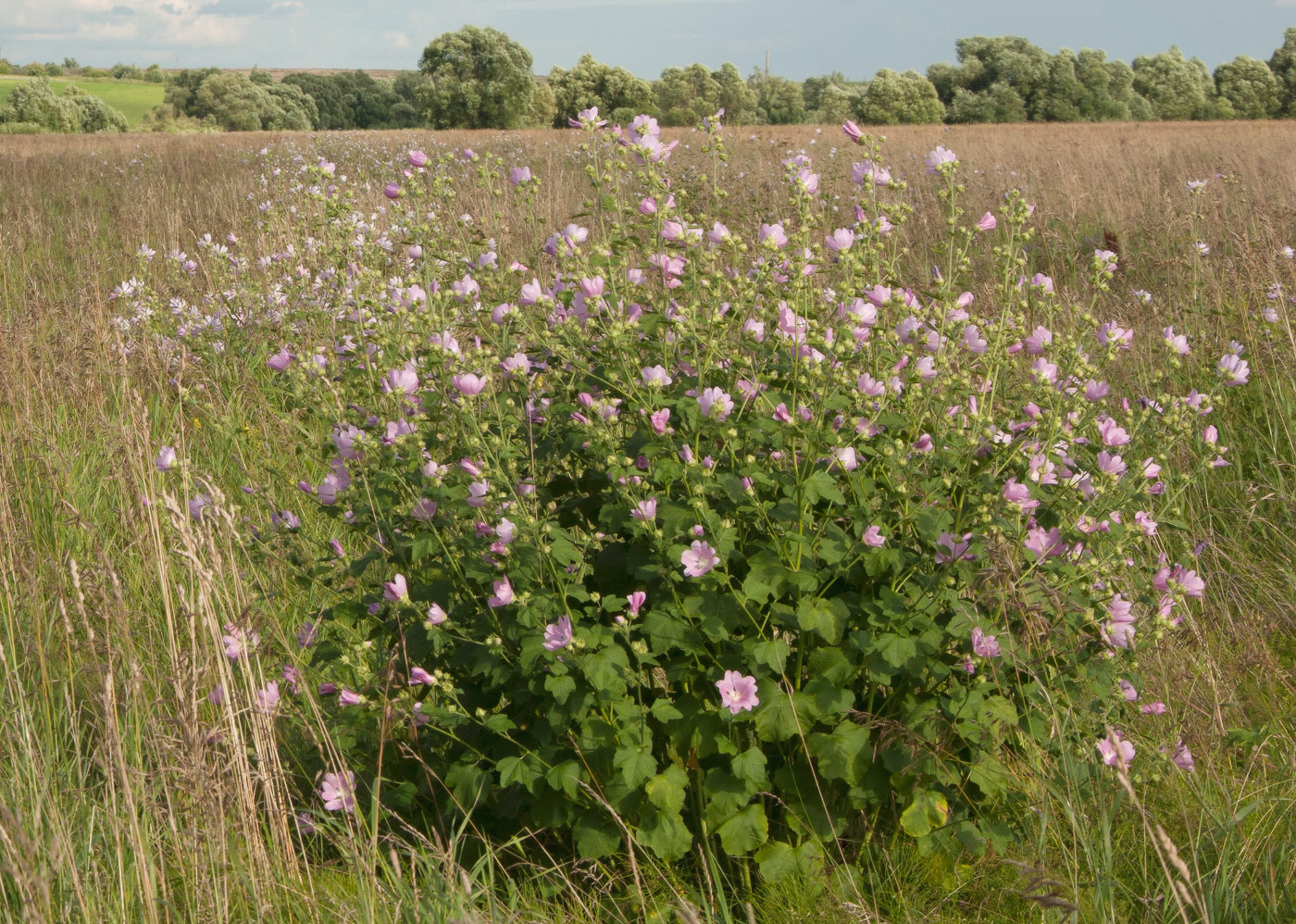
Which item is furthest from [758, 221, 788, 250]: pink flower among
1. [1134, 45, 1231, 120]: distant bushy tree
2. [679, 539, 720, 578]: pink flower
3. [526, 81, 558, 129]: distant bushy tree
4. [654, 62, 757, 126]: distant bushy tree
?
[526, 81, 558, 129]: distant bushy tree

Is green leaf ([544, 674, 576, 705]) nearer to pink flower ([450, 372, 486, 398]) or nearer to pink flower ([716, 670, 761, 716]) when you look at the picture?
pink flower ([716, 670, 761, 716])

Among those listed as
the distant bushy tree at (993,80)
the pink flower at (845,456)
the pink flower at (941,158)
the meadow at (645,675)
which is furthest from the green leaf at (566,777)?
the distant bushy tree at (993,80)

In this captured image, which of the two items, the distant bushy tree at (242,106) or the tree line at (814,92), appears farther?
the distant bushy tree at (242,106)

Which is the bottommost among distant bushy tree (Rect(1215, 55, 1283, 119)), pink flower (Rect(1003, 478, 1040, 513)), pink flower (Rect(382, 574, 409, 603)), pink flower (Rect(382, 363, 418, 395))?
pink flower (Rect(382, 574, 409, 603))

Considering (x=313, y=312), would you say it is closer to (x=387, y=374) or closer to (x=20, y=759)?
(x=387, y=374)

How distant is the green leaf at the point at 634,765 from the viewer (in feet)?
6.16

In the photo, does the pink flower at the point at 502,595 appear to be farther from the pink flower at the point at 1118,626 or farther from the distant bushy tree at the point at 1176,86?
the distant bushy tree at the point at 1176,86

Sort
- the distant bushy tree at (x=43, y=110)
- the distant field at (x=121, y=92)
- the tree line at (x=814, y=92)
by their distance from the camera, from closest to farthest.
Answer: the distant bushy tree at (x=43, y=110)
the tree line at (x=814, y=92)
the distant field at (x=121, y=92)

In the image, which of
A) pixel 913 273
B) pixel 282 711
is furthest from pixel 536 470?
pixel 913 273

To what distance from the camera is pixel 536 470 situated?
2189 millimetres

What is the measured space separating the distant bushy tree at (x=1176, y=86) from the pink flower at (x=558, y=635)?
153 feet

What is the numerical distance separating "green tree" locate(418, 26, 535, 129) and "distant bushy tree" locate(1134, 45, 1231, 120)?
90.0ft

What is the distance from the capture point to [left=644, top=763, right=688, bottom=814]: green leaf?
193cm

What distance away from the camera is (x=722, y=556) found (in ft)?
6.24
